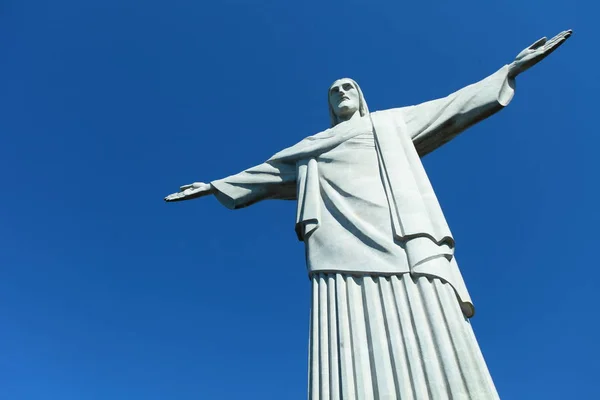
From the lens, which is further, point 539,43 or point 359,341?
point 539,43

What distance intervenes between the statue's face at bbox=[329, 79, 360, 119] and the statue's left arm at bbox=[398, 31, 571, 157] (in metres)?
0.98

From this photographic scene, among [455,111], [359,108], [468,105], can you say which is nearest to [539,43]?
[468,105]

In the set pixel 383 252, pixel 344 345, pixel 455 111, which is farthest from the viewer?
pixel 455 111

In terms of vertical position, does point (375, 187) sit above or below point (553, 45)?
below

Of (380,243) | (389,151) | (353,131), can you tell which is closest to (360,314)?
(380,243)

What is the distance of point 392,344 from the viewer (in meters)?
5.55

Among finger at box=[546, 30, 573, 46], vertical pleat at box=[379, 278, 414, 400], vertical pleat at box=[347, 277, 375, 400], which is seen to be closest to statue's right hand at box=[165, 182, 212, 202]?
vertical pleat at box=[347, 277, 375, 400]

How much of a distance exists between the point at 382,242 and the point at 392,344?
4.08 feet

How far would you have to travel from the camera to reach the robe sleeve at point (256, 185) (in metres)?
8.62

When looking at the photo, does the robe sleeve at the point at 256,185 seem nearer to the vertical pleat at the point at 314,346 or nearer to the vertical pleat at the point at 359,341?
the vertical pleat at the point at 314,346

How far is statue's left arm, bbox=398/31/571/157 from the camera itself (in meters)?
7.68

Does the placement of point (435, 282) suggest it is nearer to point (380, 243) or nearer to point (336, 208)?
point (380, 243)

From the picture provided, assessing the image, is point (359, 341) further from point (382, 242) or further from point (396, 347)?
point (382, 242)

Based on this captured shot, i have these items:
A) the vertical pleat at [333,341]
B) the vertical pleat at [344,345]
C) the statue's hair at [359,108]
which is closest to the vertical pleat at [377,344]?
the vertical pleat at [344,345]
